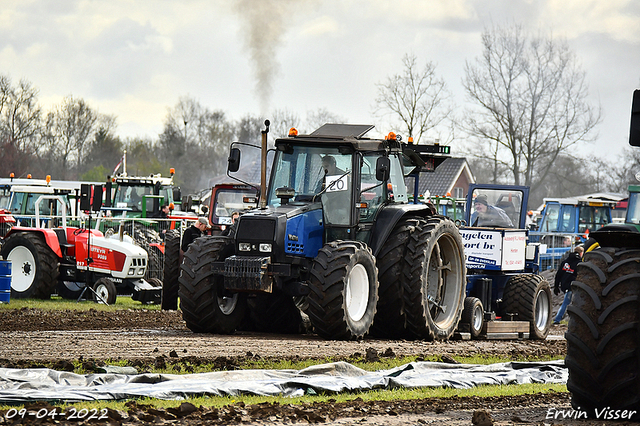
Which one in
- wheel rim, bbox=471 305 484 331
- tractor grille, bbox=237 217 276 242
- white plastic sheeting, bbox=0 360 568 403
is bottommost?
white plastic sheeting, bbox=0 360 568 403

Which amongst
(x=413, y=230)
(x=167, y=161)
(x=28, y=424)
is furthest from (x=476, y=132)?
(x=28, y=424)

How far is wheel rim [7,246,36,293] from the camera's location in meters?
18.9

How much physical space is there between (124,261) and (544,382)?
12.0 metres

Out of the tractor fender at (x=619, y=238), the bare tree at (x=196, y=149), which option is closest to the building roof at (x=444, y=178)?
the bare tree at (x=196, y=149)

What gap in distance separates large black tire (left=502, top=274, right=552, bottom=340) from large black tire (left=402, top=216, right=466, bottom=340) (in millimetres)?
2248

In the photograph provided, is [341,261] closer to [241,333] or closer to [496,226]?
[241,333]

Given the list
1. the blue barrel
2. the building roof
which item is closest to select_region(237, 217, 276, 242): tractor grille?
the blue barrel

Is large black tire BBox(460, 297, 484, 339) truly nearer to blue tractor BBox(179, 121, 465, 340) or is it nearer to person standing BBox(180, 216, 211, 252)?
blue tractor BBox(179, 121, 465, 340)

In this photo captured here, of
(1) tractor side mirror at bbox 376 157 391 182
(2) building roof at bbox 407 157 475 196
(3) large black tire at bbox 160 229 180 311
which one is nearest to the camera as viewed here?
(1) tractor side mirror at bbox 376 157 391 182

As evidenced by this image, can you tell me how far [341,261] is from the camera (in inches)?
437

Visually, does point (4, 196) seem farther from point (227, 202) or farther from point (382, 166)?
point (382, 166)

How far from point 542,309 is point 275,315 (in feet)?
18.3

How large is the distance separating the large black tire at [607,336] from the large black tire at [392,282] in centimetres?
639

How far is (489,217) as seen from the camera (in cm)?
1605
